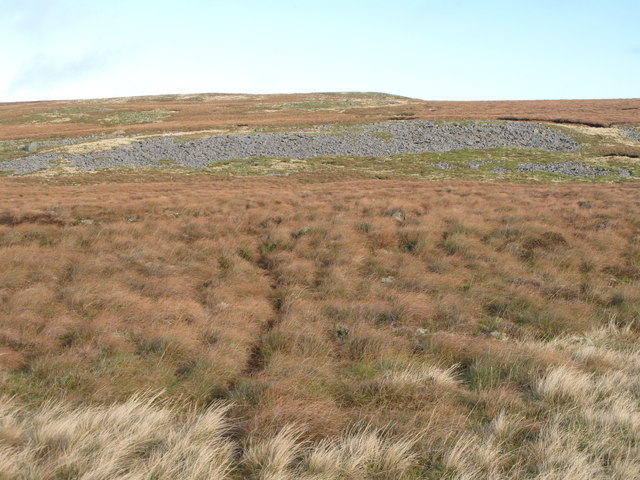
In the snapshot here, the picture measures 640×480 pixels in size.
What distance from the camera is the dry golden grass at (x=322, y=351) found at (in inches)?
174

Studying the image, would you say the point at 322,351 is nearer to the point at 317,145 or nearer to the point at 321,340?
the point at 321,340

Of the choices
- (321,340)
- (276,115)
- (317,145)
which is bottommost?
(321,340)

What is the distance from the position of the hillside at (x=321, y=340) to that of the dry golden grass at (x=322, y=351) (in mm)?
34

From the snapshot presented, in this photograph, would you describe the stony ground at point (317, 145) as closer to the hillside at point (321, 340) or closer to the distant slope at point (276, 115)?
the distant slope at point (276, 115)

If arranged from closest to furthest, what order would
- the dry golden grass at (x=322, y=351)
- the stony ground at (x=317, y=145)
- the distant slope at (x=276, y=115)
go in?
the dry golden grass at (x=322, y=351) < the stony ground at (x=317, y=145) < the distant slope at (x=276, y=115)

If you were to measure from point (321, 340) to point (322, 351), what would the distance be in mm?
396

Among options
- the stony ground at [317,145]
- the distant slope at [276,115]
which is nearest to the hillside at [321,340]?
the stony ground at [317,145]

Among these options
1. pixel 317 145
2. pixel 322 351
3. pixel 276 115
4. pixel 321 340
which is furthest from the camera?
pixel 276 115

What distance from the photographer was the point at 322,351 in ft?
23.2

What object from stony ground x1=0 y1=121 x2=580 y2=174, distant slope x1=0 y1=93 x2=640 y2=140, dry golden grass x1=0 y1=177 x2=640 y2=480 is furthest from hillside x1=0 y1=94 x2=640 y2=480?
distant slope x1=0 y1=93 x2=640 y2=140

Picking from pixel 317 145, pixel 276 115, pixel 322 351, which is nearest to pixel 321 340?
pixel 322 351

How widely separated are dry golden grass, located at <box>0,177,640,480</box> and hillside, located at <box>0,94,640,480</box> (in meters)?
0.03

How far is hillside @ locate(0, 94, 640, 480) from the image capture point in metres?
4.44

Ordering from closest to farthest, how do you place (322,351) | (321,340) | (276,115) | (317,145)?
(322,351) → (321,340) → (317,145) → (276,115)
